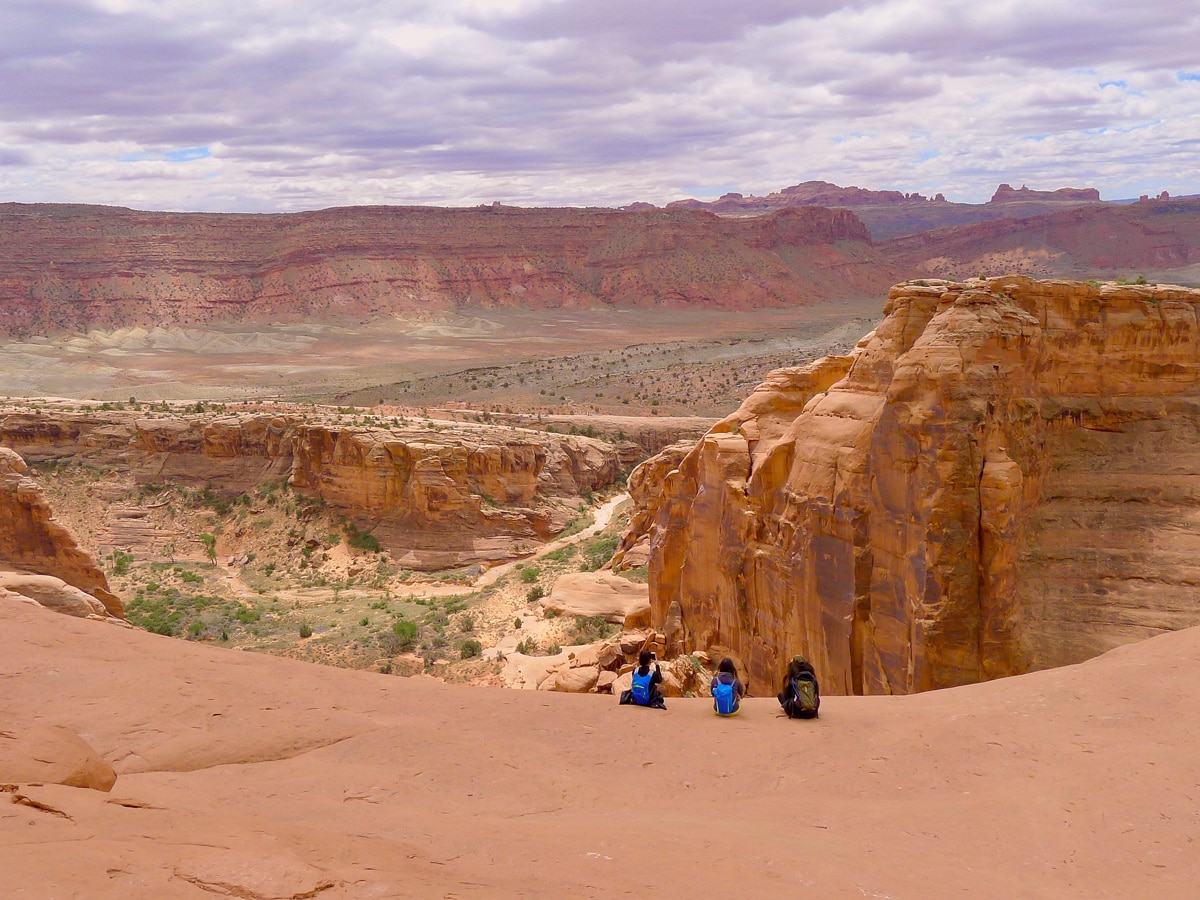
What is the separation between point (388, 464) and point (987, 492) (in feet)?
92.9

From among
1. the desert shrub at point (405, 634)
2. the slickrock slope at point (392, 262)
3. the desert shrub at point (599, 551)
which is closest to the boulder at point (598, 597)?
the desert shrub at point (599, 551)

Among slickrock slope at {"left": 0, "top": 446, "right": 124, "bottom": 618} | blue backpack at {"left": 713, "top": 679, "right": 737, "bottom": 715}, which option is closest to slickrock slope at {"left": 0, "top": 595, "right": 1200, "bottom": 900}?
blue backpack at {"left": 713, "top": 679, "right": 737, "bottom": 715}

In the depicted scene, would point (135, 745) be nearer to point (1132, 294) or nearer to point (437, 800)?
point (437, 800)

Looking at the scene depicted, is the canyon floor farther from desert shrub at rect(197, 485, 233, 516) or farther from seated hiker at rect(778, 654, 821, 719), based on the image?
seated hiker at rect(778, 654, 821, 719)

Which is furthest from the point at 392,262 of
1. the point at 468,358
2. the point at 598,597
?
the point at 598,597

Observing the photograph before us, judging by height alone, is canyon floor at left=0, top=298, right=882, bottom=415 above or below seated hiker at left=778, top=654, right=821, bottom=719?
Answer: above

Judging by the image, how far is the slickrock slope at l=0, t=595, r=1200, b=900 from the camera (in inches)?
203

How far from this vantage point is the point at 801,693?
891 cm

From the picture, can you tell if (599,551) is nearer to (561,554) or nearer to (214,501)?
(561,554)

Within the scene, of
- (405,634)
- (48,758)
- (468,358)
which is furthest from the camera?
(468,358)

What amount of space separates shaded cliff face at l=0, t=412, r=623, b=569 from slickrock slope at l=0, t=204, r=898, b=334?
253 feet

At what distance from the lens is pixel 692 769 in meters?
7.81

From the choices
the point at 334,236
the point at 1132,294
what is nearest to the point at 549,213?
the point at 334,236

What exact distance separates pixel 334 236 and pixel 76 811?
5148 inches
